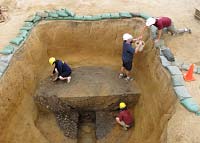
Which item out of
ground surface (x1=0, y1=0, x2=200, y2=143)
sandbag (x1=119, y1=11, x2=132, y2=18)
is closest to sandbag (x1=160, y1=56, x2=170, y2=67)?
ground surface (x1=0, y1=0, x2=200, y2=143)

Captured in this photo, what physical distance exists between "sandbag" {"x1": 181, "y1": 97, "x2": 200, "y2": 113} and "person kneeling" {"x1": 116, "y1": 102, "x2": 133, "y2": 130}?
81.0 inches

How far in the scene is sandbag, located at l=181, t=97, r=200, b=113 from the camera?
6.48 metres

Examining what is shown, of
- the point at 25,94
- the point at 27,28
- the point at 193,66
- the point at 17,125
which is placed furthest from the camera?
the point at 27,28

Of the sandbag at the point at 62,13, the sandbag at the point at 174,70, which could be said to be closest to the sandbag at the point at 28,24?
the sandbag at the point at 62,13

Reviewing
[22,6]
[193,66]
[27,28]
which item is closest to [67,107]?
[27,28]

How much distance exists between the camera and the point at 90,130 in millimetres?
9047

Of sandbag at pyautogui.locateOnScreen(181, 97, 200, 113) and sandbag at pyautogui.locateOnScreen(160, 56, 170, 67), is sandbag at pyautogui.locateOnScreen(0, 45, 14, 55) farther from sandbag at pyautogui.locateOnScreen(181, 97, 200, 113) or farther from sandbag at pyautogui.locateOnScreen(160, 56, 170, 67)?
sandbag at pyautogui.locateOnScreen(181, 97, 200, 113)

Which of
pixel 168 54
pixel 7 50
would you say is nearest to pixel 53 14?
pixel 7 50

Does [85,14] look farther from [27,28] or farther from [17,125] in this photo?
[17,125]

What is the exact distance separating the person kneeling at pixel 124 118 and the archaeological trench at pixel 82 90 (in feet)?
0.72

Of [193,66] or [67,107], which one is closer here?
[193,66]

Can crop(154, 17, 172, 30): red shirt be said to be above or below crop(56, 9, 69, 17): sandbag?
above

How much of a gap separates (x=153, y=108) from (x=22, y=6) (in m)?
6.29

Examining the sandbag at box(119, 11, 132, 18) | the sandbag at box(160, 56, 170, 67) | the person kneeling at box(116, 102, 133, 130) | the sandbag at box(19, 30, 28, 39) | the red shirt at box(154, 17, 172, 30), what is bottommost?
the person kneeling at box(116, 102, 133, 130)
